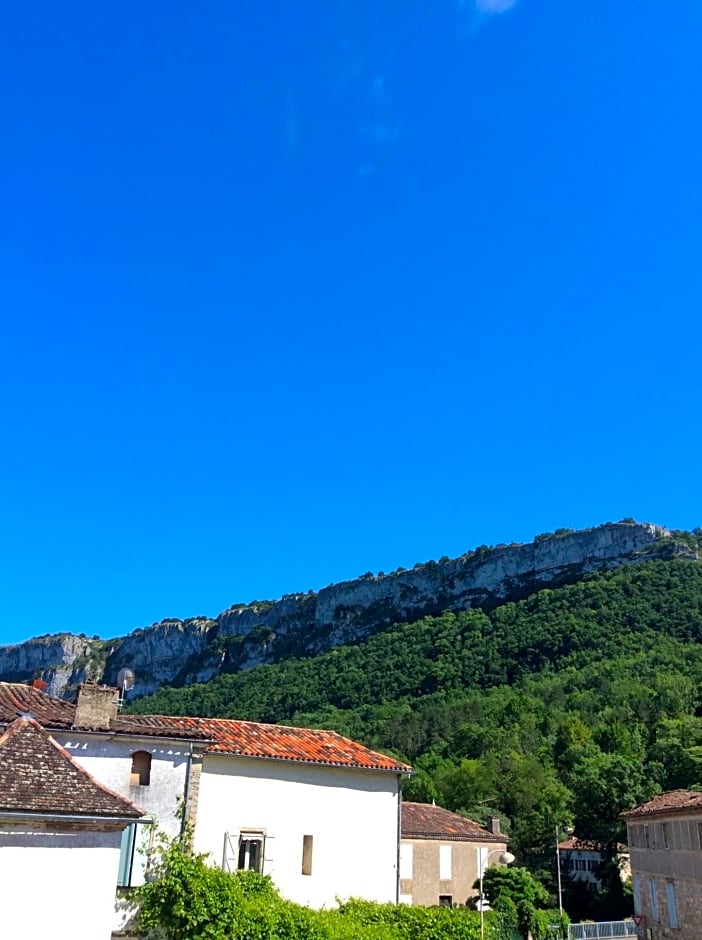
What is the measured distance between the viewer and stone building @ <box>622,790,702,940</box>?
32125mm

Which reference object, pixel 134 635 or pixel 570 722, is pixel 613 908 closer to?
pixel 570 722

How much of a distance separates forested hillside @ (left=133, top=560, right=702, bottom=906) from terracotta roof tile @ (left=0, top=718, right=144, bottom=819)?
45558mm

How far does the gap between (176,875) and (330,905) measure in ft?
23.2

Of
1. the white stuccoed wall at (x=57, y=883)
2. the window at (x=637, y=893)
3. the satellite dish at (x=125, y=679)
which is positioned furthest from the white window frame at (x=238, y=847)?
the window at (x=637, y=893)

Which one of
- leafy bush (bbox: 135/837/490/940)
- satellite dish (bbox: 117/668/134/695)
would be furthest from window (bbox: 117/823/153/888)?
satellite dish (bbox: 117/668/134/695)

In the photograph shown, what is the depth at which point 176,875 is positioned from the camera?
18.0 meters

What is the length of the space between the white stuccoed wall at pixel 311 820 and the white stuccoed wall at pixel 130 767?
116 cm

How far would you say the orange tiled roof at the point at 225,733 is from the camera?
19.7m

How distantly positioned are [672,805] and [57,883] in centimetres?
2997

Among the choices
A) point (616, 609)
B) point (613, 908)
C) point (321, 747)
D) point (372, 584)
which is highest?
point (372, 584)

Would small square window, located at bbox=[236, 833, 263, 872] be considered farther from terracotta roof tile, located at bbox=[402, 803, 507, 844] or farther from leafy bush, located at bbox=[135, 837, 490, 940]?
terracotta roof tile, located at bbox=[402, 803, 507, 844]

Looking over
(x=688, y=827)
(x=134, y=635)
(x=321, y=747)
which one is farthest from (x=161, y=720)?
(x=134, y=635)

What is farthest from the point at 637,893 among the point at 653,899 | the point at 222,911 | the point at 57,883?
the point at 57,883

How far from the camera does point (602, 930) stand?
39375mm
